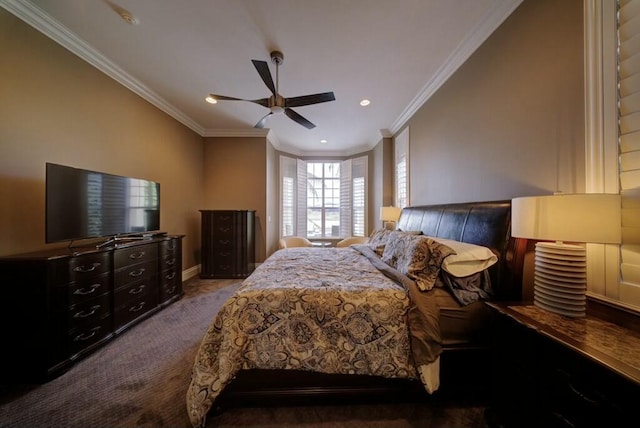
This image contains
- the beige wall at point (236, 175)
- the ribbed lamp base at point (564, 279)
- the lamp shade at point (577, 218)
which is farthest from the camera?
the beige wall at point (236, 175)

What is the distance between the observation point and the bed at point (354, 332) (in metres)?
1.26

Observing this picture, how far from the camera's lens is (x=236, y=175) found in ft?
14.2

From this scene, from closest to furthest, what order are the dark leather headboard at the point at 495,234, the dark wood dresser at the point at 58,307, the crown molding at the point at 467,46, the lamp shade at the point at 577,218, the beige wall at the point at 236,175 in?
the lamp shade at the point at 577,218, the dark leather headboard at the point at 495,234, the dark wood dresser at the point at 58,307, the crown molding at the point at 467,46, the beige wall at the point at 236,175

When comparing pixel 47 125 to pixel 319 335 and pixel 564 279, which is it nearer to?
pixel 319 335

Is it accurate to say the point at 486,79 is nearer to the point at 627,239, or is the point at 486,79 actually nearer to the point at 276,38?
the point at 627,239

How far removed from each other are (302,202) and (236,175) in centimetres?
173

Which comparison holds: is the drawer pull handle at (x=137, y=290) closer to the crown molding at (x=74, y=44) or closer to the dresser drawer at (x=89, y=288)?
the dresser drawer at (x=89, y=288)

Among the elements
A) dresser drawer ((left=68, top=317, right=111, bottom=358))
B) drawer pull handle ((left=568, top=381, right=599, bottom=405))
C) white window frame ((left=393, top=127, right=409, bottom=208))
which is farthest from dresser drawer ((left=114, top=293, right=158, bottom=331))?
white window frame ((left=393, top=127, right=409, bottom=208))

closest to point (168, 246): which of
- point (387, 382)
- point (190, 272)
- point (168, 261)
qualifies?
point (168, 261)

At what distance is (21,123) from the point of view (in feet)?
5.77

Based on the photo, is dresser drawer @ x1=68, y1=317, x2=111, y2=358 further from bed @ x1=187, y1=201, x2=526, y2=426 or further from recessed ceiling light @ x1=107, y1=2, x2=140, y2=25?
recessed ceiling light @ x1=107, y1=2, x2=140, y2=25

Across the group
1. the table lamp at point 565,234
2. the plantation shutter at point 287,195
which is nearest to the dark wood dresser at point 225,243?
the plantation shutter at point 287,195

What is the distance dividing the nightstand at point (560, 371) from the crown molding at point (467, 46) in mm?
2161

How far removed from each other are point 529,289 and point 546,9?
1825 mm
